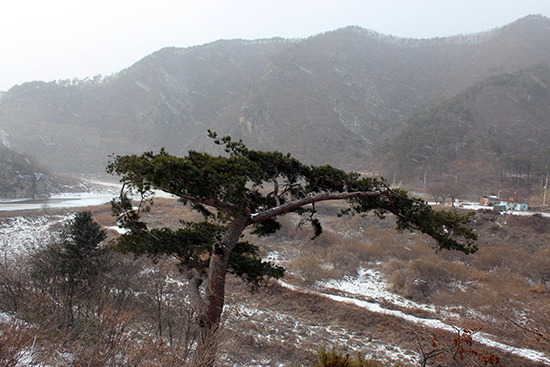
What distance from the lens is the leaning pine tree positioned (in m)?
5.39

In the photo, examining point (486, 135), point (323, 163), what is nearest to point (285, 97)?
point (323, 163)

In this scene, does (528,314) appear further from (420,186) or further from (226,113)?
(226,113)

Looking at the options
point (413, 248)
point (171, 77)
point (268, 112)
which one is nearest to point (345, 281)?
point (413, 248)

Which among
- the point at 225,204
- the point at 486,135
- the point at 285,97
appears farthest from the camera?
the point at 285,97

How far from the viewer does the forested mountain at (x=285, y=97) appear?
75.4m

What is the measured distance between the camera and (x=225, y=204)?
6055 mm

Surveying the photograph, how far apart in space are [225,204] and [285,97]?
89.7 metres

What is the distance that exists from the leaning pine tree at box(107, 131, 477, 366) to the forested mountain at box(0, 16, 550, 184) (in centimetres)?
5119

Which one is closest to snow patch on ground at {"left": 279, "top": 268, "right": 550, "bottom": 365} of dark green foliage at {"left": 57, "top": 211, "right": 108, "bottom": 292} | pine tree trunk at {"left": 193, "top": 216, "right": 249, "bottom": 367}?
pine tree trunk at {"left": 193, "top": 216, "right": 249, "bottom": 367}

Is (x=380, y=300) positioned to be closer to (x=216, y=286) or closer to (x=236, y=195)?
(x=216, y=286)

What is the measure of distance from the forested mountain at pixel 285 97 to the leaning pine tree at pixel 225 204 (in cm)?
5119

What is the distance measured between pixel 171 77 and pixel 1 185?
95.2m

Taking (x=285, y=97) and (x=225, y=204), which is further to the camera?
(x=285, y=97)

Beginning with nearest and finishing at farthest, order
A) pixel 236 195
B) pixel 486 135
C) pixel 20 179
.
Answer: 1. pixel 236 195
2. pixel 20 179
3. pixel 486 135
